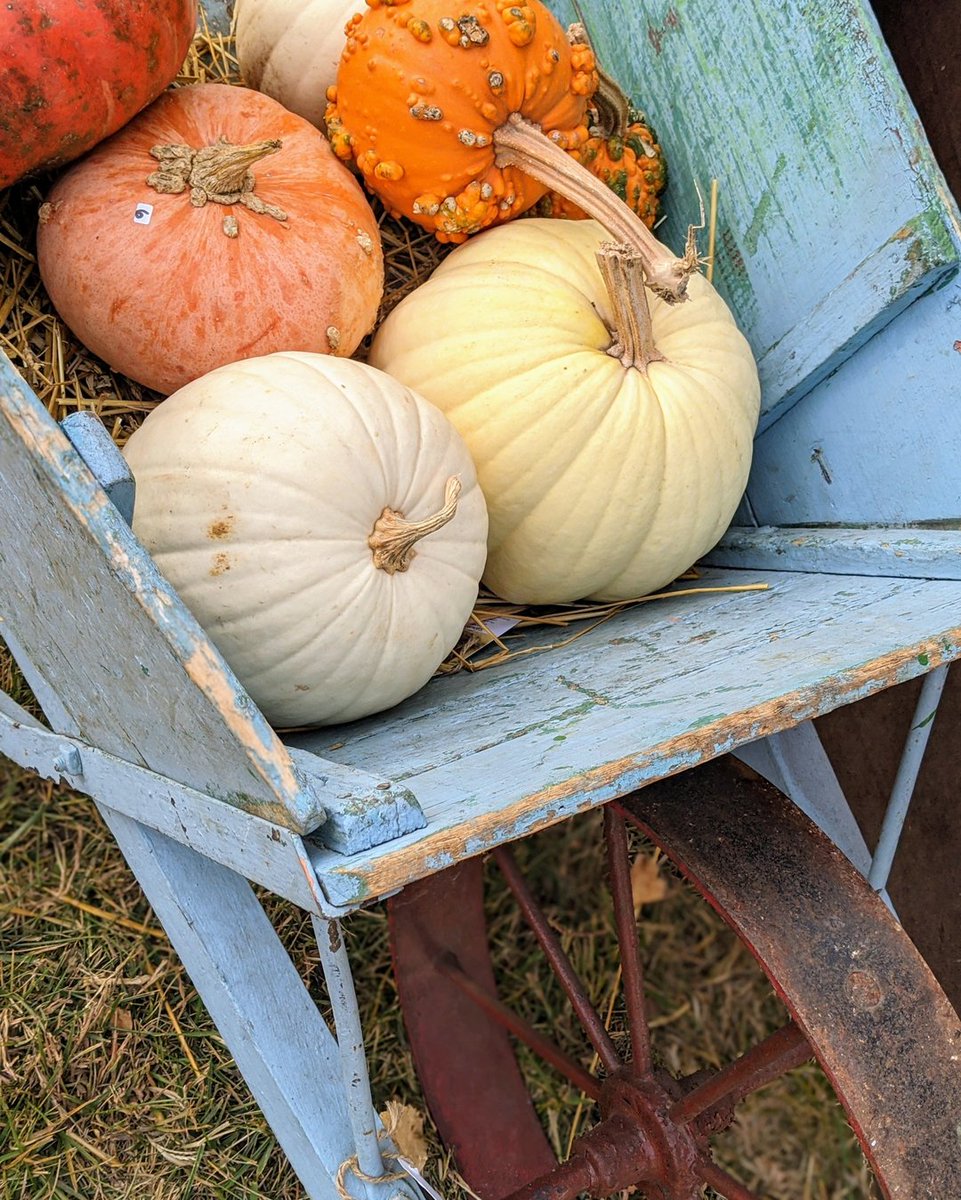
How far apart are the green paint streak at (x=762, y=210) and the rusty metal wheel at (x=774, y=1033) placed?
27.1 inches

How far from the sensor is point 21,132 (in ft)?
3.64

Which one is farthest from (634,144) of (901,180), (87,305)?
(87,305)

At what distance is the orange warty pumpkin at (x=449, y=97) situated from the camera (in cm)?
125

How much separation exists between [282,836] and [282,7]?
115 centimetres

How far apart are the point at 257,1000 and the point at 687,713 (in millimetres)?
512

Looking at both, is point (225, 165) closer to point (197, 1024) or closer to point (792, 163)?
point (792, 163)

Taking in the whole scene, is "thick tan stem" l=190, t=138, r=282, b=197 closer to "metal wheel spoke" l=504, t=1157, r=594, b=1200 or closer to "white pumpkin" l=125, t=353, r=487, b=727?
"white pumpkin" l=125, t=353, r=487, b=727

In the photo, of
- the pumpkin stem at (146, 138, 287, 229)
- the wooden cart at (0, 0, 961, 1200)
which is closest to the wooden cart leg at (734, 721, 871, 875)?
the wooden cart at (0, 0, 961, 1200)

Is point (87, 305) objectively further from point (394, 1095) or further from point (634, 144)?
point (394, 1095)

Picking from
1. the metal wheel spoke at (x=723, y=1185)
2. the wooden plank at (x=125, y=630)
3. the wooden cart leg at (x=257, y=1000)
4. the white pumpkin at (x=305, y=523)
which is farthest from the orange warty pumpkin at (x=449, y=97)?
the metal wheel spoke at (x=723, y=1185)

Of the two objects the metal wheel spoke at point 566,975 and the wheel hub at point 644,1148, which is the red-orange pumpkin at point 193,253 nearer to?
the metal wheel spoke at point 566,975

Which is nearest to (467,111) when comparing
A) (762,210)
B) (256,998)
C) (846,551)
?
(762,210)

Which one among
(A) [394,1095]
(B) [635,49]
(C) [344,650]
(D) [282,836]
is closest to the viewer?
(D) [282,836]

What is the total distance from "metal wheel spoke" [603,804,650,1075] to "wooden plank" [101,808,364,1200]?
0.42m
